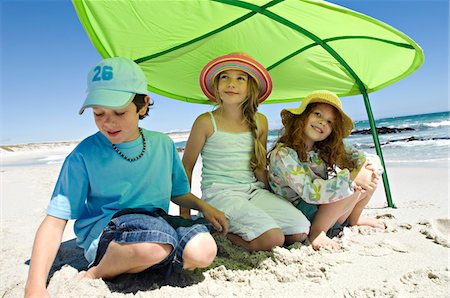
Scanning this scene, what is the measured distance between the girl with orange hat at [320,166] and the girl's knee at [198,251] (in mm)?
755

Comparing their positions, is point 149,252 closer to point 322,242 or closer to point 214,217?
point 214,217

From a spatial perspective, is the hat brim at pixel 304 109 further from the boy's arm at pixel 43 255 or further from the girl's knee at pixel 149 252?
the boy's arm at pixel 43 255

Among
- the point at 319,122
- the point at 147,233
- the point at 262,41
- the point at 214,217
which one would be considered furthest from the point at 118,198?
the point at 262,41

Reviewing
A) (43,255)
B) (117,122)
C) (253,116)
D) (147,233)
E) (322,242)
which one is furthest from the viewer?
(253,116)

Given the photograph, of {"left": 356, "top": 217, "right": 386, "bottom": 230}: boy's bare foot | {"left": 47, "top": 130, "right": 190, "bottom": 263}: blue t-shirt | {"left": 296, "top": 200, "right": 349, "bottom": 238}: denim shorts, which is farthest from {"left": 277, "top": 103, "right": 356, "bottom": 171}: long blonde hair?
{"left": 47, "top": 130, "right": 190, "bottom": 263}: blue t-shirt

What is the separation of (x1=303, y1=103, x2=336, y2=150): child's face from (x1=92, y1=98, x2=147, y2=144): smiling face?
1.12 m

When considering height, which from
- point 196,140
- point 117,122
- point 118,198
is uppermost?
point 117,122

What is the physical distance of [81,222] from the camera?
5.78ft

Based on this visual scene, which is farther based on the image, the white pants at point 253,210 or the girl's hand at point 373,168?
the girl's hand at point 373,168

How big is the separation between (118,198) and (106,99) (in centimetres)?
47

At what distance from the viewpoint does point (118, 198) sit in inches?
70.4

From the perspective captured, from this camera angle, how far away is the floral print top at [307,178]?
2215mm

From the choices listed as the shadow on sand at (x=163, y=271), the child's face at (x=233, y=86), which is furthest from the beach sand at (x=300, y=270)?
the child's face at (x=233, y=86)

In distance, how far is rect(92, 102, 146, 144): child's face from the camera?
5.55 feet
